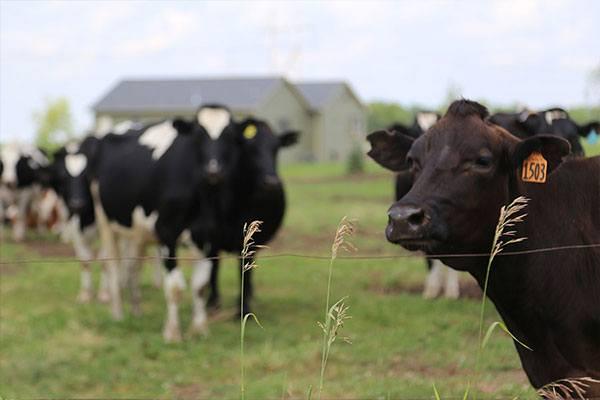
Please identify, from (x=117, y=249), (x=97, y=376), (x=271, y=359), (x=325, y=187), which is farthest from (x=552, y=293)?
(x=325, y=187)

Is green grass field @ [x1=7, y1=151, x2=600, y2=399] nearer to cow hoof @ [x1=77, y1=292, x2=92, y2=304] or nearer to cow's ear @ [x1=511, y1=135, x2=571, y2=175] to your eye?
cow hoof @ [x1=77, y1=292, x2=92, y2=304]

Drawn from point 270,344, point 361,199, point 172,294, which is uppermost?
point 361,199

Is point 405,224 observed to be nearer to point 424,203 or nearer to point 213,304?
point 424,203

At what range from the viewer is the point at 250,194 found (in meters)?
11.2

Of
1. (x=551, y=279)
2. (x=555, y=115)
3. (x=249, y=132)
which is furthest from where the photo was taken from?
(x=249, y=132)

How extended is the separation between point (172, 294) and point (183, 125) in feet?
6.27

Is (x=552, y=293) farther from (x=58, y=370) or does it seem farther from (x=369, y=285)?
(x=369, y=285)

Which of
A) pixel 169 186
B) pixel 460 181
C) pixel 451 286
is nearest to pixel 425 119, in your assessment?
pixel 451 286

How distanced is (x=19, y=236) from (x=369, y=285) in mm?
10576

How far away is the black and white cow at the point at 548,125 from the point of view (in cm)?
799

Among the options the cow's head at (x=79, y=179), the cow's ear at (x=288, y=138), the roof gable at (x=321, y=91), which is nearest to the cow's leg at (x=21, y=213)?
the cow's head at (x=79, y=179)

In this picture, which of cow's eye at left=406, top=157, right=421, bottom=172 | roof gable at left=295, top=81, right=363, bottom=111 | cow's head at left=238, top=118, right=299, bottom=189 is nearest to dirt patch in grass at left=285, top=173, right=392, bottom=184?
roof gable at left=295, top=81, right=363, bottom=111

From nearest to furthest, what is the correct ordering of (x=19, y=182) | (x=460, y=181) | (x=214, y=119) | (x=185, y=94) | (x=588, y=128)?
1. (x=460, y=181)
2. (x=588, y=128)
3. (x=214, y=119)
4. (x=19, y=182)
5. (x=185, y=94)

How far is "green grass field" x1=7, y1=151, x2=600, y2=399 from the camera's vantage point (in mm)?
7348
